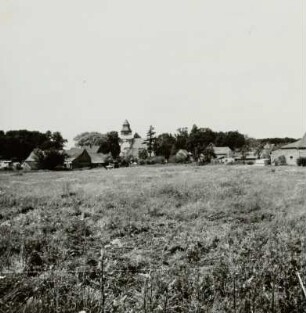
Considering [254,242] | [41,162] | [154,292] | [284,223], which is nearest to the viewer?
[154,292]

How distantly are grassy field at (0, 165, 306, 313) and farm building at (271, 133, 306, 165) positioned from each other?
42.8m

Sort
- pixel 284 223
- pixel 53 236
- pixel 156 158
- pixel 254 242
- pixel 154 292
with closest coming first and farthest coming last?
pixel 154 292 → pixel 254 242 → pixel 53 236 → pixel 284 223 → pixel 156 158

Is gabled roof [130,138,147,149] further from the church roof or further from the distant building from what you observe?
the church roof

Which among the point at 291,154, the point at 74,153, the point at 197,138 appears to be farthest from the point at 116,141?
the point at 291,154

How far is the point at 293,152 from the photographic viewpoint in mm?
59312

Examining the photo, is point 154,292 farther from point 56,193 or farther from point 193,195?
point 56,193

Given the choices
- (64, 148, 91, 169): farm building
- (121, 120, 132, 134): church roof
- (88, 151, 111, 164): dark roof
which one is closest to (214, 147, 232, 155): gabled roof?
(121, 120, 132, 134): church roof

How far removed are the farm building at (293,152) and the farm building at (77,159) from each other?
37823mm

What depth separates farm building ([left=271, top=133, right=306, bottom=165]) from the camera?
57.9 metres

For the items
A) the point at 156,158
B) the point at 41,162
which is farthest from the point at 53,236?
the point at 156,158

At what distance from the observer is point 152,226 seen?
456 inches

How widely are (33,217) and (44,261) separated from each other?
4931 millimetres

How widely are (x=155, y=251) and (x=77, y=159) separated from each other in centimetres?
6807

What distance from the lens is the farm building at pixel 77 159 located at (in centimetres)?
7351
